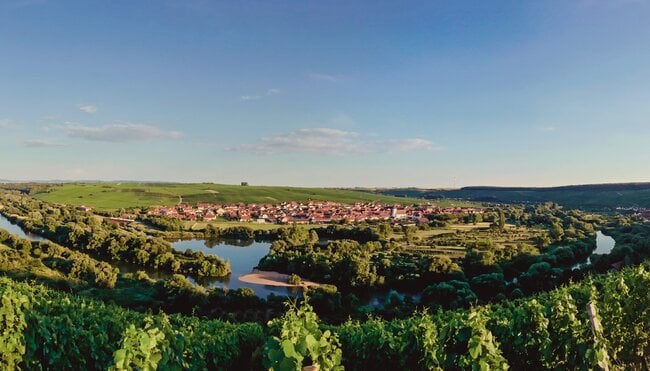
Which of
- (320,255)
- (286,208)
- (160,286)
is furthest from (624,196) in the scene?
(160,286)

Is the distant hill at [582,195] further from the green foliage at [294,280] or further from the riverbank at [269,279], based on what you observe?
the green foliage at [294,280]

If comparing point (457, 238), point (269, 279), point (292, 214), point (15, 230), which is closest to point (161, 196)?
point (292, 214)

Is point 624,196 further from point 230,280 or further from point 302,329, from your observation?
point 302,329

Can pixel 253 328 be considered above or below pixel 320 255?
above

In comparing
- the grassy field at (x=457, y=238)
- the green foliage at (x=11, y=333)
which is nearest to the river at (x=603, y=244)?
the grassy field at (x=457, y=238)

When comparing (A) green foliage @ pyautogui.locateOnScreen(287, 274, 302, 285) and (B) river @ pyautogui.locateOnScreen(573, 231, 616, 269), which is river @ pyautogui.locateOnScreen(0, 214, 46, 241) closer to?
(A) green foliage @ pyautogui.locateOnScreen(287, 274, 302, 285)

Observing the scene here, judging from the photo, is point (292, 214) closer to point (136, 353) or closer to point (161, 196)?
point (161, 196)

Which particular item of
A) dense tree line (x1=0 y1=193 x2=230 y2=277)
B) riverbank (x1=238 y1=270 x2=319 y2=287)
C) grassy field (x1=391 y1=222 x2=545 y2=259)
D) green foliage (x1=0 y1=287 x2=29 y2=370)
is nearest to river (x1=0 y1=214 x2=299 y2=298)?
riverbank (x1=238 y1=270 x2=319 y2=287)
